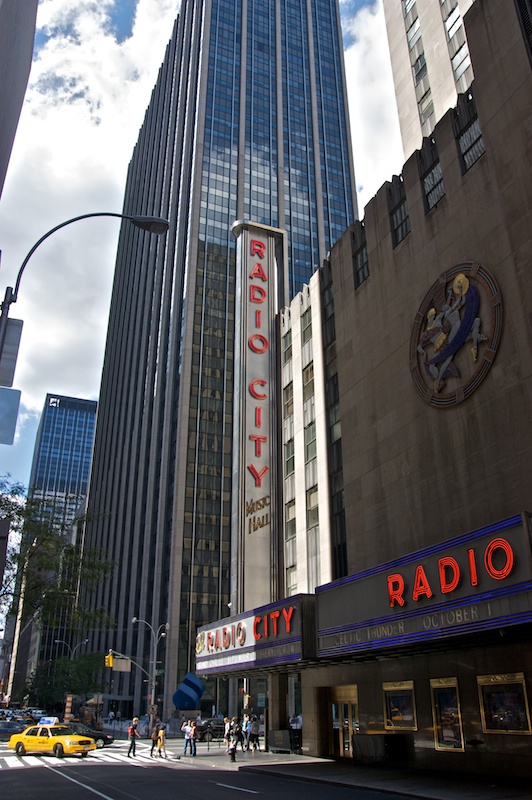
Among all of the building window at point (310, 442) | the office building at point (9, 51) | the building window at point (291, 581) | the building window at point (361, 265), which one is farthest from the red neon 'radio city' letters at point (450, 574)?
the office building at point (9, 51)

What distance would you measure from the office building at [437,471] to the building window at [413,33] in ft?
48.7

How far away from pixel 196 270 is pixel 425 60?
6766 centimetres

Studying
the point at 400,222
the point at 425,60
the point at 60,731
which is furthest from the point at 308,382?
the point at 60,731

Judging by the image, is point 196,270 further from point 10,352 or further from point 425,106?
point 10,352

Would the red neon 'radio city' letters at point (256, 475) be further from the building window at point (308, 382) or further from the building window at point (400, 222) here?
the building window at point (400, 222)

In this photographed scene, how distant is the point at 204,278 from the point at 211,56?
5031cm

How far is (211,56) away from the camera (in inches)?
4675

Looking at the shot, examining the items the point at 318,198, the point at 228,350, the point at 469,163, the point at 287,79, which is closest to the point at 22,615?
the point at 469,163

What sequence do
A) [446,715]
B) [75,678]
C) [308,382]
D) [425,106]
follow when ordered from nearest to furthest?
1. [446,715]
2. [425,106]
3. [308,382]
4. [75,678]

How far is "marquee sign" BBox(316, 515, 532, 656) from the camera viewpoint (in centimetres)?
1530

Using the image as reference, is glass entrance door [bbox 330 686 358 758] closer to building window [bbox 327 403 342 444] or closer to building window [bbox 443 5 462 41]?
building window [bbox 327 403 342 444]

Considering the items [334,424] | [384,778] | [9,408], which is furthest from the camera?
[334,424]

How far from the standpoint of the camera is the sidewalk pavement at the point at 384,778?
15828 mm

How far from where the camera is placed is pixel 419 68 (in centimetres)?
3672
